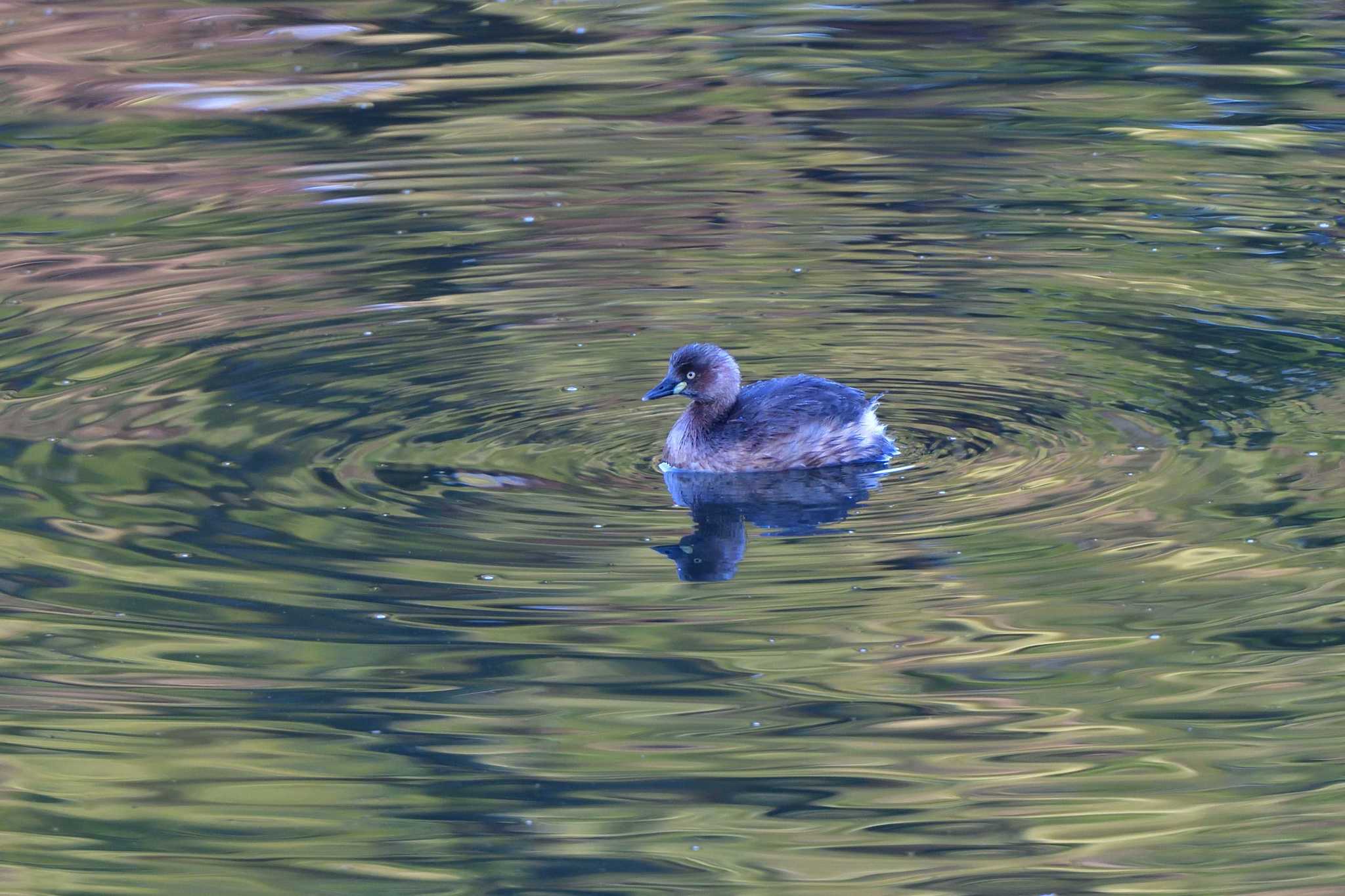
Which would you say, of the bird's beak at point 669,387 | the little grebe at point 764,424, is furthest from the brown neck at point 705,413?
the bird's beak at point 669,387

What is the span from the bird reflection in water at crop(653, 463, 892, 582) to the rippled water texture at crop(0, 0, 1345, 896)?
35 mm

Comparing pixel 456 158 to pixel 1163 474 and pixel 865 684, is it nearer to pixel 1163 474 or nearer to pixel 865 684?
pixel 1163 474

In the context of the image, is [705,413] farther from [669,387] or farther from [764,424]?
[764,424]

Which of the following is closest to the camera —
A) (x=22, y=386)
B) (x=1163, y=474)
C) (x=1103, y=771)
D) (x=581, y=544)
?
(x=1103, y=771)

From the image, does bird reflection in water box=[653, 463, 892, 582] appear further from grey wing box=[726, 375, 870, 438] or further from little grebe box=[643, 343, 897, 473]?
grey wing box=[726, 375, 870, 438]

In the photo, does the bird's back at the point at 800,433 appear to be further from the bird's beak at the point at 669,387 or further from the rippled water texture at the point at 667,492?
the bird's beak at the point at 669,387

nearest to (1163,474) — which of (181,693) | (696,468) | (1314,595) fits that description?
(1314,595)

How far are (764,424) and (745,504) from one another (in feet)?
1.66

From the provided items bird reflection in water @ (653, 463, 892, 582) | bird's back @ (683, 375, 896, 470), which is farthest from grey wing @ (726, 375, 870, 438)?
bird reflection in water @ (653, 463, 892, 582)

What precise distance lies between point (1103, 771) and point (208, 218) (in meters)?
9.22

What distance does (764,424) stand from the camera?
30.4ft

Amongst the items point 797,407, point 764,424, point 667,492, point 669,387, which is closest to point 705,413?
point 669,387

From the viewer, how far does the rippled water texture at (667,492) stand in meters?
6.27

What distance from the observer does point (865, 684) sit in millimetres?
6973
